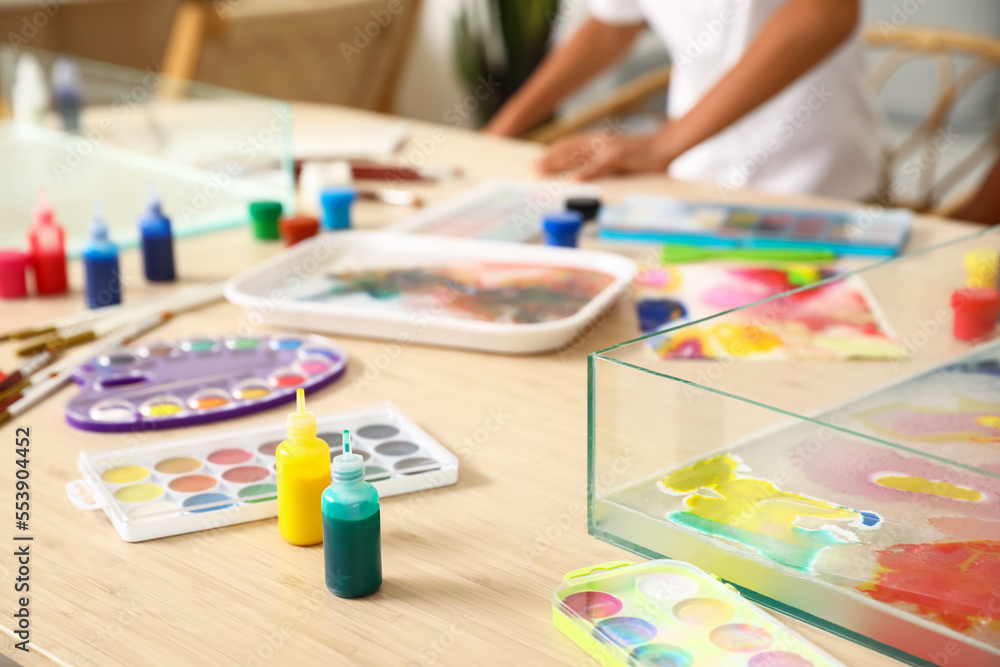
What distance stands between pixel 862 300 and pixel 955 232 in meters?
0.41

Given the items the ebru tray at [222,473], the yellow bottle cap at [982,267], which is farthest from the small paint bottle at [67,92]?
the yellow bottle cap at [982,267]

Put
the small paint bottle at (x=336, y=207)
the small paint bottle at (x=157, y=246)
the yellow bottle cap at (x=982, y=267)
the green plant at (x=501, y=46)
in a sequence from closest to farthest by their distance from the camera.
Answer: the yellow bottle cap at (x=982, y=267) < the small paint bottle at (x=157, y=246) < the small paint bottle at (x=336, y=207) < the green plant at (x=501, y=46)

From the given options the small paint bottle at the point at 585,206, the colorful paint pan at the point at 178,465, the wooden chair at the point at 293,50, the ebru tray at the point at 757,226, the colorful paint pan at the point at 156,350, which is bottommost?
the colorful paint pan at the point at 178,465

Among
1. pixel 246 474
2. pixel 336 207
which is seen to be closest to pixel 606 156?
pixel 336 207

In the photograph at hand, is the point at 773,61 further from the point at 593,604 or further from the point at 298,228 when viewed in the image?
the point at 593,604

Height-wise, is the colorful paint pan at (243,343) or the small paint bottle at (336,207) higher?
the small paint bottle at (336,207)

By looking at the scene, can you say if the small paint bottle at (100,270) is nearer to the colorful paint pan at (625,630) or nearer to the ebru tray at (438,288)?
the ebru tray at (438,288)

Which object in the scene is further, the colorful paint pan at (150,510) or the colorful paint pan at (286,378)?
the colorful paint pan at (286,378)

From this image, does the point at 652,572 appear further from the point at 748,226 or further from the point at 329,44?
the point at 329,44

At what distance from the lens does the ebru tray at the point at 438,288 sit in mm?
1093

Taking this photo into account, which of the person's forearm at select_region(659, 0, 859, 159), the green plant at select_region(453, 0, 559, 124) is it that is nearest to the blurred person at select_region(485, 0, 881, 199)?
the person's forearm at select_region(659, 0, 859, 159)

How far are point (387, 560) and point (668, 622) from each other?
8.3 inches

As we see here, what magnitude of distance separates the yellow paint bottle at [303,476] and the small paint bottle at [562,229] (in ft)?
2.18

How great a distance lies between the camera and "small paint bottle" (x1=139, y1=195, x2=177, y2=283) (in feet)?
4.22
